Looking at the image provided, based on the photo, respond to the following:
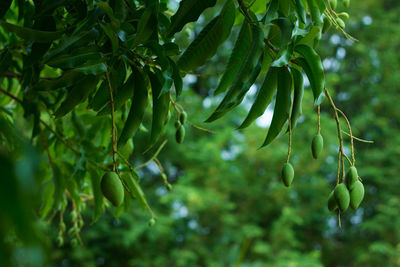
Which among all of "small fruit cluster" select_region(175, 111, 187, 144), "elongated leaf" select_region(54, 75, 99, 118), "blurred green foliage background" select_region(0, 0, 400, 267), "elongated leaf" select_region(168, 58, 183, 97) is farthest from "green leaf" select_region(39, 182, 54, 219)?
"blurred green foliage background" select_region(0, 0, 400, 267)

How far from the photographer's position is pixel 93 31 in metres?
0.63

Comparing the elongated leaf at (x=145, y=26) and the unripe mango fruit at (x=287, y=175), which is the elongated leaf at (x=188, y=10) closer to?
the elongated leaf at (x=145, y=26)

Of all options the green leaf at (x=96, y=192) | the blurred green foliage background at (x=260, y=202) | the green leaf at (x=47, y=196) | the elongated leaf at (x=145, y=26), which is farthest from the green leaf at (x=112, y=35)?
the blurred green foliage background at (x=260, y=202)

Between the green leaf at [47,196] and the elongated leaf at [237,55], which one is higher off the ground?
the elongated leaf at [237,55]

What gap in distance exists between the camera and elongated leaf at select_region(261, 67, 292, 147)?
63cm

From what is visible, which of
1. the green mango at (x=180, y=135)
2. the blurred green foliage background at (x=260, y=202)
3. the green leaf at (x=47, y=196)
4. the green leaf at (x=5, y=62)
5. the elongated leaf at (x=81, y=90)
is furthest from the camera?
the blurred green foliage background at (x=260, y=202)

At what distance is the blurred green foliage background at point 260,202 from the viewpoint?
4.96 metres

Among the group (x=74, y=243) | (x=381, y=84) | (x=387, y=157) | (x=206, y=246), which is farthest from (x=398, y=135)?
(x=74, y=243)

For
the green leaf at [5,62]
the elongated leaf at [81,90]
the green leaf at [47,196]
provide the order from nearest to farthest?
the elongated leaf at [81,90]
the green leaf at [5,62]
the green leaf at [47,196]

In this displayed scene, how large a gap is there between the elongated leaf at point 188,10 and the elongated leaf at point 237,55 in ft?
0.17

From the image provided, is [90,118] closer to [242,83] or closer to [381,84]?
[242,83]

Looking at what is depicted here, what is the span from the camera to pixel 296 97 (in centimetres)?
Result: 62

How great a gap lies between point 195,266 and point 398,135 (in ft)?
8.21

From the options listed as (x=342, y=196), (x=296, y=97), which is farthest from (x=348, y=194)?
(x=296, y=97)
